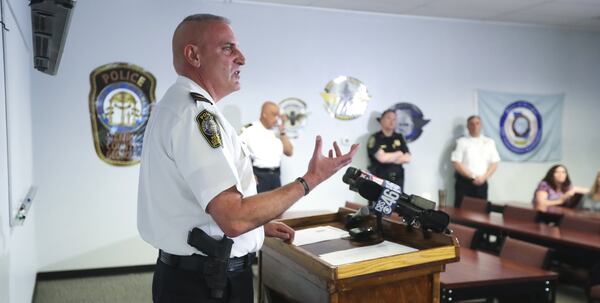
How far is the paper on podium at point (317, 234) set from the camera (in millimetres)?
1518

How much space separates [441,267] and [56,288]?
162 inches

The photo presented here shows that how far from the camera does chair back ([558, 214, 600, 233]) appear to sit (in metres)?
3.81

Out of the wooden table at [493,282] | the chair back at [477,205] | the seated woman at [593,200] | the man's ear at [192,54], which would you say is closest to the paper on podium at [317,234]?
the man's ear at [192,54]

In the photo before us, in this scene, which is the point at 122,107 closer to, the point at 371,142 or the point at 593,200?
the point at 371,142

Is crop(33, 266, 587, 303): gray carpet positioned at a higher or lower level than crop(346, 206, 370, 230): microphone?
lower

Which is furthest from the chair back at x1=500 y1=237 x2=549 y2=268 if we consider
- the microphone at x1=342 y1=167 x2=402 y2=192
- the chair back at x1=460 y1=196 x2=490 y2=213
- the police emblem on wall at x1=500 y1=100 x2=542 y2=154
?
the police emblem on wall at x1=500 y1=100 x2=542 y2=154

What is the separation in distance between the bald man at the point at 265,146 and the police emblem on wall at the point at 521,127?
3.17 meters

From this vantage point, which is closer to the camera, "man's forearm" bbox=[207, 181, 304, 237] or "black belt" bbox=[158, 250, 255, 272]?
"man's forearm" bbox=[207, 181, 304, 237]

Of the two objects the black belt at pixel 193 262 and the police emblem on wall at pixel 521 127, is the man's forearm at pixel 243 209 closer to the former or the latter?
the black belt at pixel 193 262

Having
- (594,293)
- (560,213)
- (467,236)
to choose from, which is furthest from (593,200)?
(467,236)

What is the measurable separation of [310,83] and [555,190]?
2.86 m

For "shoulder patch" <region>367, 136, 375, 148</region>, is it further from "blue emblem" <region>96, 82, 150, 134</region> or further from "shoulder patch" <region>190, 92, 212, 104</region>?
"shoulder patch" <region>190, 92, 212, 104</region>

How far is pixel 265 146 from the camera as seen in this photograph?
16.8ft

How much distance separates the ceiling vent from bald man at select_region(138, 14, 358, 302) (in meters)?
0.86
